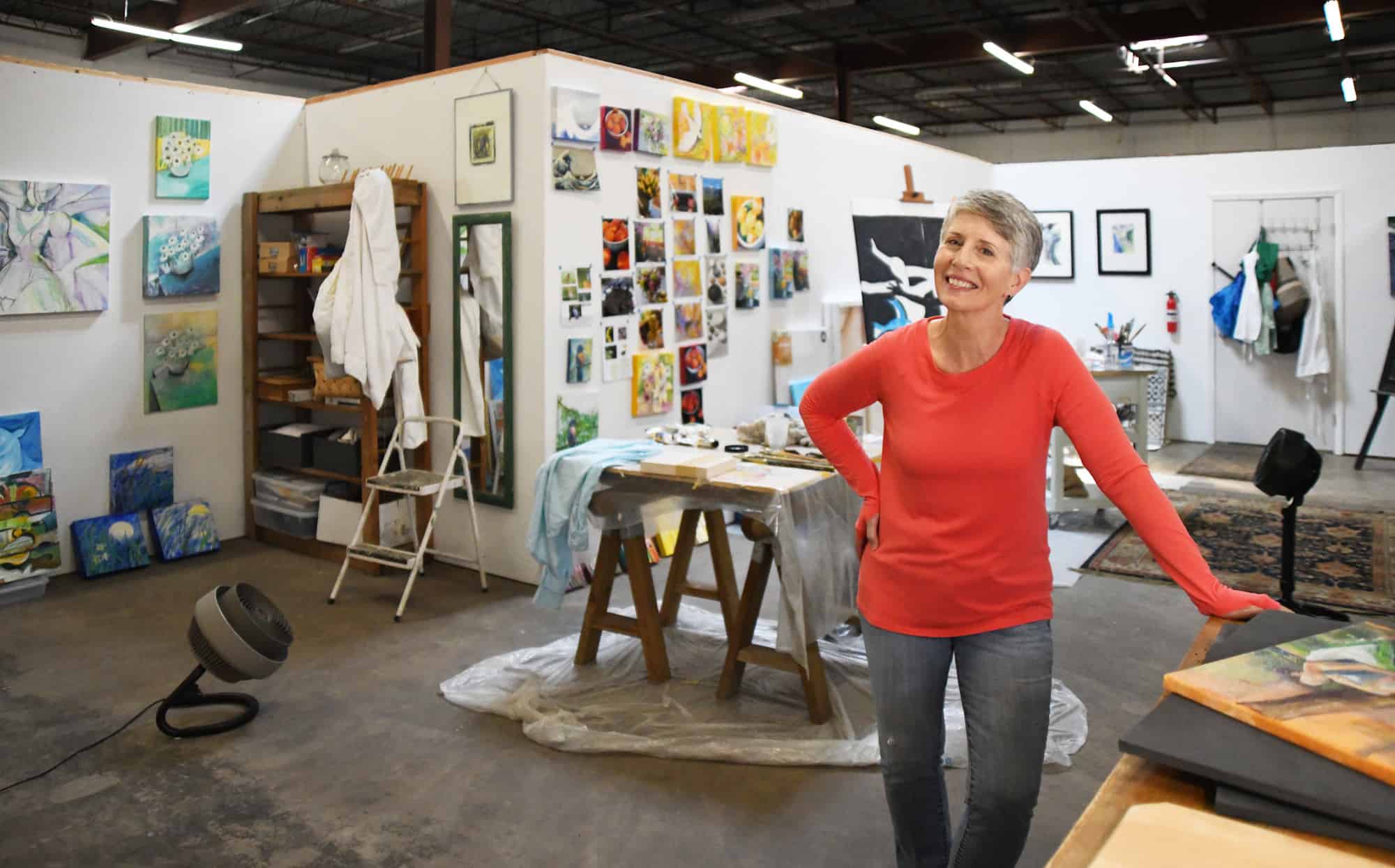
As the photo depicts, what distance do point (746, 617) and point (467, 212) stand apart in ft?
9.04

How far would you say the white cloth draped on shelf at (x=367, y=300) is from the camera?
528 centimetres

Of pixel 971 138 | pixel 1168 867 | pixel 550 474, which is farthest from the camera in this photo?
pixel 971 138

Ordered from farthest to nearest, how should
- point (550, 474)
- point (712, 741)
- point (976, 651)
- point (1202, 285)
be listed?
point (1202, 285)
point (550, 474)
point (712, 741)
point (976, 651)

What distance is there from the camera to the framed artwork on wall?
5340 millimetres

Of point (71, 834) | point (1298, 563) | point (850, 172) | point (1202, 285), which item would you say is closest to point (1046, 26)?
point (1202, 285)

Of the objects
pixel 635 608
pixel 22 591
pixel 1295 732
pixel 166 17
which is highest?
pixel 166 17

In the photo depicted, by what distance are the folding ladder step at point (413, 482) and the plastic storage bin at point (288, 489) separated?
0.76m

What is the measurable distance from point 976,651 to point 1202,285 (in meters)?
8.86

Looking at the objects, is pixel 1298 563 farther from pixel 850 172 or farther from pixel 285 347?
pixel 285 347

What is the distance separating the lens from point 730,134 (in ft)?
20.9

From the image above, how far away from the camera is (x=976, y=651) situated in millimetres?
1988

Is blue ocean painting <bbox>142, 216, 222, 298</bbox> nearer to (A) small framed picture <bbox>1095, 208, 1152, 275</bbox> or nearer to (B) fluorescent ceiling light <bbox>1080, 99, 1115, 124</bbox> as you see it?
(A) small framed picture <bbox>1095, 208, 1152, 275</bbox>

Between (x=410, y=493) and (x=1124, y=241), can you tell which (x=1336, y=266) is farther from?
(x=410, y=493)

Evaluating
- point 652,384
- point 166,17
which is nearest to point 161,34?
point 166,17
